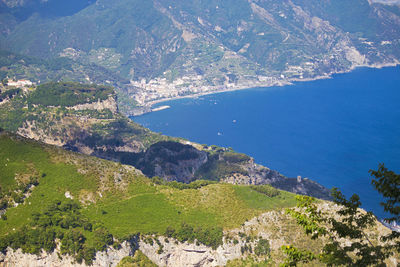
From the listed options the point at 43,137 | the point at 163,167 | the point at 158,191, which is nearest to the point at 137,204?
the point at 158,191

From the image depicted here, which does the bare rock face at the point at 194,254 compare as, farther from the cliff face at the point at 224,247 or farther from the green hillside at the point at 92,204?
the green hillside at the point at 92,204

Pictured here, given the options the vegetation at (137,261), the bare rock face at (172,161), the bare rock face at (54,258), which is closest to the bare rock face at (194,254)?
the vegetation at (137,261)

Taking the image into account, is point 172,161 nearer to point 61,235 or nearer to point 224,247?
point 224,247

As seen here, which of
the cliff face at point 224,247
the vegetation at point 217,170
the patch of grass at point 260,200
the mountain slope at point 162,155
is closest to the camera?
the cliff face at point 224,247

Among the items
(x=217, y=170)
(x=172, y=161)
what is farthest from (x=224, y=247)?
(x=172, y=161)

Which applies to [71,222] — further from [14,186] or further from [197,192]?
[197,192]

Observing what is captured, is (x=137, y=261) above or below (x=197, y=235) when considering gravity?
below

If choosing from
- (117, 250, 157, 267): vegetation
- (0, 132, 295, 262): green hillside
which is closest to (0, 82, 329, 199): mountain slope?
(0, 132, 295, 262): green hillside

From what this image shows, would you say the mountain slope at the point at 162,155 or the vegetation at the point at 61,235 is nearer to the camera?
the vegetation at the point at 61,235
